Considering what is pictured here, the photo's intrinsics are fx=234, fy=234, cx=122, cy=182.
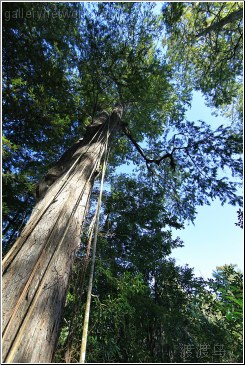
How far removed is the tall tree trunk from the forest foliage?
60 cm

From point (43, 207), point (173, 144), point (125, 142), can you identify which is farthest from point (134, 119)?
point (43, 207)

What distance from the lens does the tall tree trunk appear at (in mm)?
1170

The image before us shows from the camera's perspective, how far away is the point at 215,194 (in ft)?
14.9

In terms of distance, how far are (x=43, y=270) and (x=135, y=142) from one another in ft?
13.4

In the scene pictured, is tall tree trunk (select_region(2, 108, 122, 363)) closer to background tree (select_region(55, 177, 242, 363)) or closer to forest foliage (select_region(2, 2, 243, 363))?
forest foliage (select_region(2, 2, 243, 363))

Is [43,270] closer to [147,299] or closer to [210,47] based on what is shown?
[147,299]

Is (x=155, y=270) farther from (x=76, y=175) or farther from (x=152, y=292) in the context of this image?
(x=76, y=175)

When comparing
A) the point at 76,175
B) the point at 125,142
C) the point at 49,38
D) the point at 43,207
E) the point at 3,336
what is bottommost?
the point at 3,336

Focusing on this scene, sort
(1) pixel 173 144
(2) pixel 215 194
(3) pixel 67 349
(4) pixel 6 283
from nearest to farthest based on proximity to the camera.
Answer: (4) pixel 6 283, (3) pixel 67 349, (2) pixel 215 194, (1) pixel 173 144

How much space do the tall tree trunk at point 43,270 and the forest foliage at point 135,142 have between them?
60cm

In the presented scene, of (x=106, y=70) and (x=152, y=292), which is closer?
(x=106, y=70)

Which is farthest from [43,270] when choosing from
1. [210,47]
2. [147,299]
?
[210,47]

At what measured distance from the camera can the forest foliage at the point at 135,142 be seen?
150 inches

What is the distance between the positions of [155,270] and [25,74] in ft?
17.3
